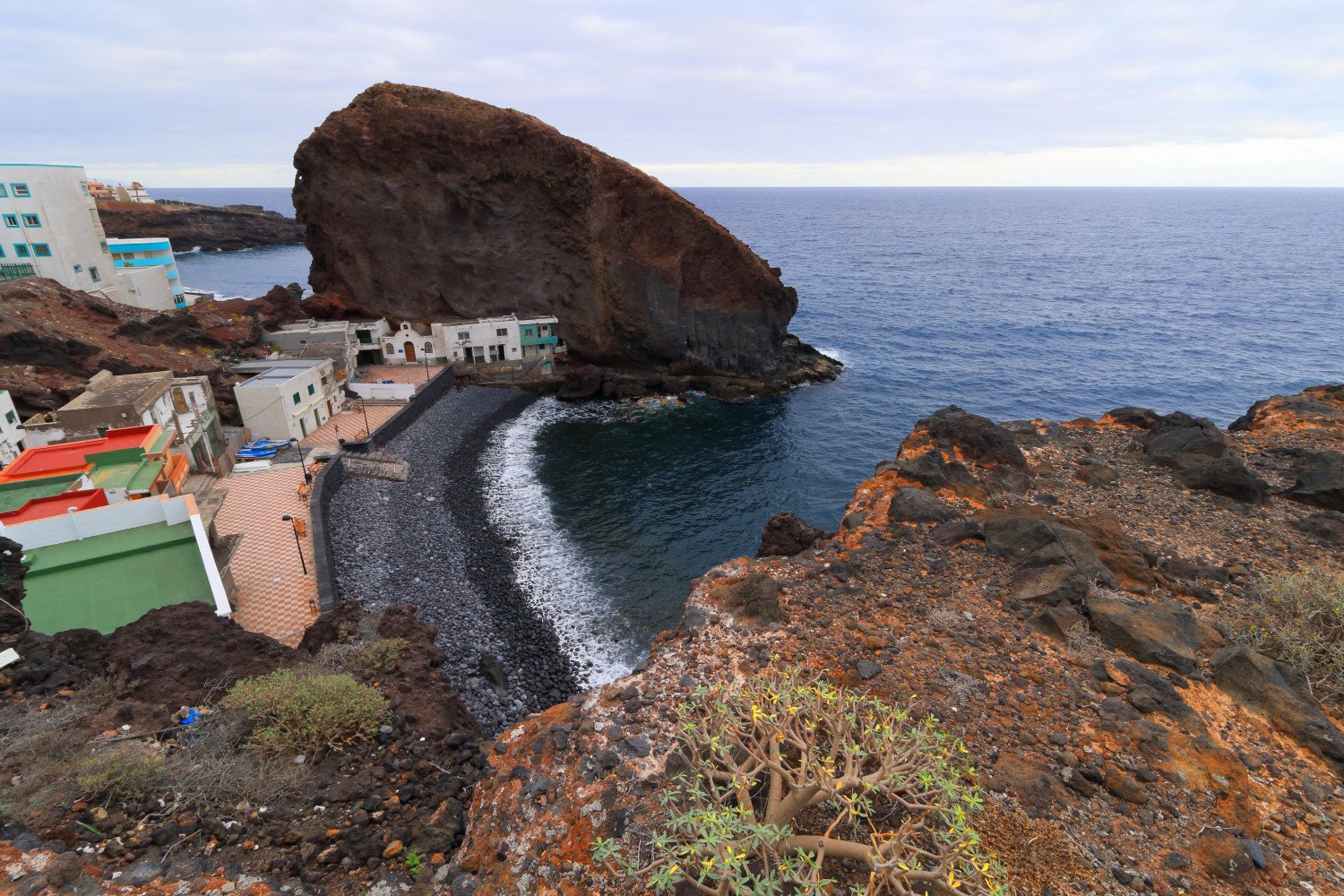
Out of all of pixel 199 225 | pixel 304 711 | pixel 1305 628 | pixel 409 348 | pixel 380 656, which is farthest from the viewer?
pixel 199 225

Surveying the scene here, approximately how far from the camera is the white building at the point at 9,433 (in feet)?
80.7

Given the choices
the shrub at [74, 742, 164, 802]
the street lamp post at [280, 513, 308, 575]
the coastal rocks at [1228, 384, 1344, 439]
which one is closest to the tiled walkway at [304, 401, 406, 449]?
the street lamp post at [280, 513, 308, 575]

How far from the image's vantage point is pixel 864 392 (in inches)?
1965

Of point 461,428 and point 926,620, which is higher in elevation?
point 926,620

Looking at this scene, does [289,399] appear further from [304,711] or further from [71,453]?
[304,711]

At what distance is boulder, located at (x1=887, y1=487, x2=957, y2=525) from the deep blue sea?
10.0m

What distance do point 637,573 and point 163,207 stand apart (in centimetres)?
15172

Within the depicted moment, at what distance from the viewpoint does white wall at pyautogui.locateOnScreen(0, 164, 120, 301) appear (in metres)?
47.8

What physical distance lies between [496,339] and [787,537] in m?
36.3

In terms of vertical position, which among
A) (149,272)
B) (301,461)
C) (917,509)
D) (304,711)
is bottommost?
(301,461)

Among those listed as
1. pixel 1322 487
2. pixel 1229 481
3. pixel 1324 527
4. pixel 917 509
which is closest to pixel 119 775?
pixel 917 509

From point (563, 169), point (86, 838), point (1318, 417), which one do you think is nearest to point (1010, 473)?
point (1318, 417)

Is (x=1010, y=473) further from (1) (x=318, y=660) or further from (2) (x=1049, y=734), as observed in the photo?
(1) (x=318, y=660)

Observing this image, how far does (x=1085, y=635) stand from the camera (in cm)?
1398
